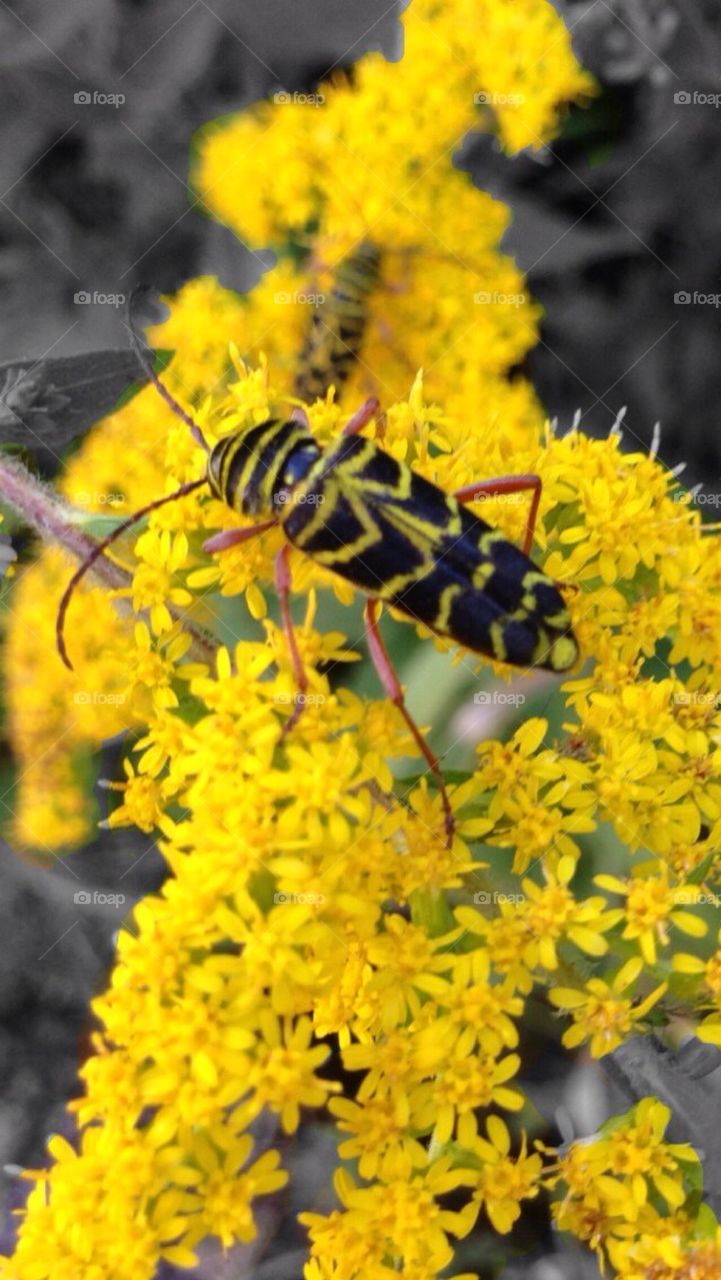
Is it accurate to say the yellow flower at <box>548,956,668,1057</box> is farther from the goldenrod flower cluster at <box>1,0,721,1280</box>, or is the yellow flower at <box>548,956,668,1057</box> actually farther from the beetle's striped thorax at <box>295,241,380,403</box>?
the beetle's striped thorax at <box>295,241,380,403</box>

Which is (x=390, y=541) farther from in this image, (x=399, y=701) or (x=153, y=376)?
(x=153, y=376)

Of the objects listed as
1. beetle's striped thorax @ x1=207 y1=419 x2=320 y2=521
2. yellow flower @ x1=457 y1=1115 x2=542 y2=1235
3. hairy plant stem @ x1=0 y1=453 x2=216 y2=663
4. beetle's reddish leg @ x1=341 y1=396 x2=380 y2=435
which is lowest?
yellow flower @ x1=457 y1=1115 x2=542 y2=1235

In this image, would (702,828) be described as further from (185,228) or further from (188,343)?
(185,228)

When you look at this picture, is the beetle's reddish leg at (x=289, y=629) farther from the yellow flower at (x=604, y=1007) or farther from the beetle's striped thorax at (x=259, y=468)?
the yellow flower at (x=604, y=1007)

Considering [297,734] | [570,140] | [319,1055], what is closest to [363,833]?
[297,734]

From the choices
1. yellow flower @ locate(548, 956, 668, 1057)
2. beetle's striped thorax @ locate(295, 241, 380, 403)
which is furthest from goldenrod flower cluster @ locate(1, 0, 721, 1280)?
beetle's striped thorax @ locate(295, 241, 380, 403)

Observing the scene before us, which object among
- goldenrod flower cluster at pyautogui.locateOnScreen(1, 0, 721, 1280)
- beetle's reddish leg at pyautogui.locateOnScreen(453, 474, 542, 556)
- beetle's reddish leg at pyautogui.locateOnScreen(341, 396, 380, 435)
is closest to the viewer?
goldenrod flower cluster at pyautogui.locateOnScreen(1, 0, 721, 1280)

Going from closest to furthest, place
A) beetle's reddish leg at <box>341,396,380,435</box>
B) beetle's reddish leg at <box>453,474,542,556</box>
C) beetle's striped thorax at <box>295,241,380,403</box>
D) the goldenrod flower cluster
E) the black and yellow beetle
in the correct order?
the goldenrod flower cluster < the black and yellow beetle < beetle's reddish leg at <box>453,474,542,556</box> < beetle's reddish leg at <box>341,396,380,435</box> < beetle's striped thorax at <box>295,241,380,403</box>

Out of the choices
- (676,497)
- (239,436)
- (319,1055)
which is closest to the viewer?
(319,1055)
